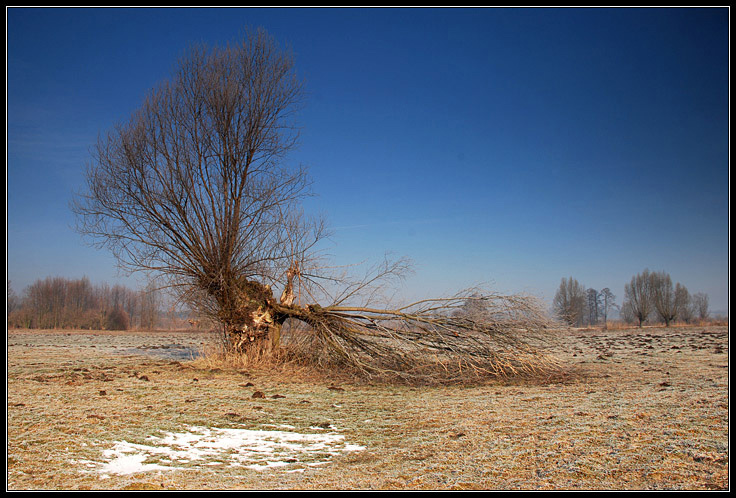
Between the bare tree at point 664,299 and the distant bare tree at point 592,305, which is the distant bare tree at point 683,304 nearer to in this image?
the bare tree at point 664,299

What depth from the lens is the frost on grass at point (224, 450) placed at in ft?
13.8

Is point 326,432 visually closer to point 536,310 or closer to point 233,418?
point 233,418

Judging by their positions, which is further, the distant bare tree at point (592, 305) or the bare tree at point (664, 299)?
the distant bare tree at point (592, 305)

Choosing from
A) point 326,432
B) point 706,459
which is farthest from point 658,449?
point 326,432

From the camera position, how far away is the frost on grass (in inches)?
165

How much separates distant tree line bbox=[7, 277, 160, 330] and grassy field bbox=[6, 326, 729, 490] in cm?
3776

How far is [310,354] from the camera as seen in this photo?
11.2 m

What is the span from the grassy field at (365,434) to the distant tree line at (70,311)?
124 ft

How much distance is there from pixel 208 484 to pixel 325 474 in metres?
0.87

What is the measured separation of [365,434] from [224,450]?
1487 millimetres

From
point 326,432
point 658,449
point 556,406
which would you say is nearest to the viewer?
point 658,449

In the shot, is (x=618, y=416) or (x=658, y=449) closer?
(x=658, y=449)

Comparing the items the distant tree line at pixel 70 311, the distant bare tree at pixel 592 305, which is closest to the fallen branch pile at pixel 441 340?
the distant tree line at pixel 70 311

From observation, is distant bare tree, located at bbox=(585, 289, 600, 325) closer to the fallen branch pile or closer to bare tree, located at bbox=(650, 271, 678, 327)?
bare tree, located at bbox=(650, 271, 678, 327)
